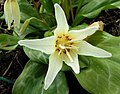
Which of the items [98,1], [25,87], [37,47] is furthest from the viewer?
[98,1]

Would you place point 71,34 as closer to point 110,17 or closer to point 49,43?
point 49,43

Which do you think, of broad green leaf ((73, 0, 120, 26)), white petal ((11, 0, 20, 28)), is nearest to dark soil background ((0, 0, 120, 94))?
broad green leaf ((73, 0, 120, 26))

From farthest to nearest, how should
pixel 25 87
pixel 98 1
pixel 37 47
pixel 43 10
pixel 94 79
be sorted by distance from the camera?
pixel 43 10 < pixel 98 1 < pixel 25 87 < pixel 94 79 < pixel 37 47

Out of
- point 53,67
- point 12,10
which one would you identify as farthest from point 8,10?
point 53,67

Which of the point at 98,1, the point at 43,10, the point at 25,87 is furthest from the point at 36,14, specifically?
the point at 25,87

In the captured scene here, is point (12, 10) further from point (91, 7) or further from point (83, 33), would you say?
point (91, 7)

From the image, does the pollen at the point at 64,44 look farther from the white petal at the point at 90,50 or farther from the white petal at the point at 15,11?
the white petal at the point at 15,11

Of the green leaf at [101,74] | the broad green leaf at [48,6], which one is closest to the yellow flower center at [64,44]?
the green leaf at [101,74]
